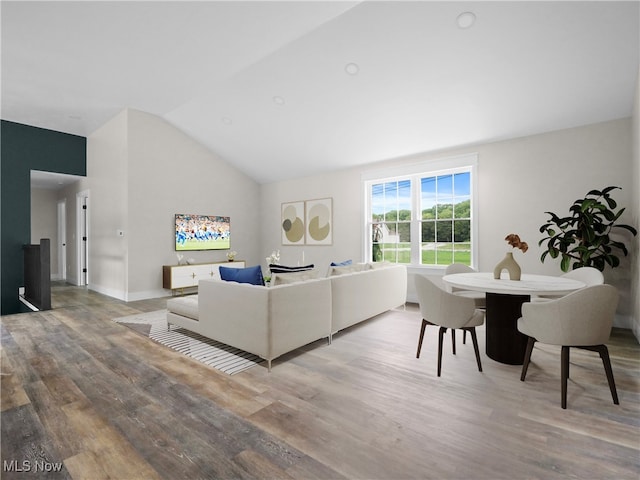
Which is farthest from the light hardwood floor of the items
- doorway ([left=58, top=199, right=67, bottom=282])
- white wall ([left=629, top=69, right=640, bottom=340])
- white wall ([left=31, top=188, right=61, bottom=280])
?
white wall ([left=31, top=188, right=61, bottom=280])

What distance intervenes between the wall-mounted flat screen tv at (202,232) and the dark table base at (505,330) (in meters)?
5.68

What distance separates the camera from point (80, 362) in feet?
9.11

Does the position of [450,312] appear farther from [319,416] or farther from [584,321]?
[319,416]

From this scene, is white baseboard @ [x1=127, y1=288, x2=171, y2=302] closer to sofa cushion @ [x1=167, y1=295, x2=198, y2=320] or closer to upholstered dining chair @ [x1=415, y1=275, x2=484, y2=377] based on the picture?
sofa cushion @ [x1=167, y1=295, x2=198, y2=320]

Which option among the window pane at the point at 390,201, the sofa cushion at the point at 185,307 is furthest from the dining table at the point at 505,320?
the window pane at the point at 390,201

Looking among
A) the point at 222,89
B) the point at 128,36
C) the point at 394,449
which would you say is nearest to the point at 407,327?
the point at 394,449

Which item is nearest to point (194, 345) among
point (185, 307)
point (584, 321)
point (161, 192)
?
point (185, 307)

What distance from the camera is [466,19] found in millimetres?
3008

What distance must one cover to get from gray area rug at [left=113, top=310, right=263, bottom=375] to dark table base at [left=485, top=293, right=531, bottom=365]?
2154 mm

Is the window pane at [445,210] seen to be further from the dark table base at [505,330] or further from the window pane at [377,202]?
the dark table base at [505,330]

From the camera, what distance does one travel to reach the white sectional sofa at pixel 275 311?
8.49ft

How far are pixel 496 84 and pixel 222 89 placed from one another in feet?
12.9

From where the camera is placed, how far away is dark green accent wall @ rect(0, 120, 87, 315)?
5531mm

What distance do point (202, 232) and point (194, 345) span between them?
3.98m
